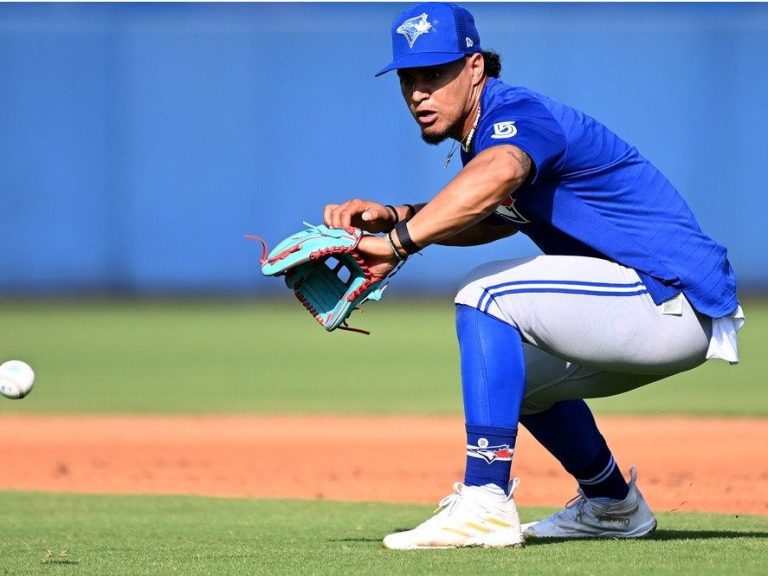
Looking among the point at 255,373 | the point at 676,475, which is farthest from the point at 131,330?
the point at 676,475

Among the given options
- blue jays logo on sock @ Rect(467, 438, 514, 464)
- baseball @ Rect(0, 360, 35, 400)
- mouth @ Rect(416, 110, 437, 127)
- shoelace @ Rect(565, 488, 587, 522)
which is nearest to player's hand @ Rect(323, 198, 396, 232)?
mouth @ Rect(416, 110, 437, 127)

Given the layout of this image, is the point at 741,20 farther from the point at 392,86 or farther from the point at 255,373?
the point at 255,373

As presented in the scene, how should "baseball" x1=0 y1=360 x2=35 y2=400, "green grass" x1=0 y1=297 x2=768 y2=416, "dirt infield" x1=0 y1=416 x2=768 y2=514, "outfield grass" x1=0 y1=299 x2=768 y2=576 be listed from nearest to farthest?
"outfield grass" x1=0 y1=299 x2=768 y2=576 → "baseball" x1=0 y1=360 x2=35 y2=400 → "dirt infield" x1=0 y1=416 x2=768 y2=514 → "green grass" x1=0 y1=297 x2=768 y2=416

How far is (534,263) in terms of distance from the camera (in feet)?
9.05

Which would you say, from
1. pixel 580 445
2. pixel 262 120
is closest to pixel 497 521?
pixel 580 445

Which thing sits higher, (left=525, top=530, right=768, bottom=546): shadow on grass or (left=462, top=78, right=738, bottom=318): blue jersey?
(left=462, top=78, right=738, bottom=318): blue jersey

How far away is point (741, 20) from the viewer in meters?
14.1

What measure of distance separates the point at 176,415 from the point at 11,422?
3.30 ft

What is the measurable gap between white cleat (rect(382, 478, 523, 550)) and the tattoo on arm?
2.42ft

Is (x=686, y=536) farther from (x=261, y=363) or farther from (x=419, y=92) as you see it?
(x=261, y=363)

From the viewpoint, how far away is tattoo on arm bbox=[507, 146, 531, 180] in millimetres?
2617

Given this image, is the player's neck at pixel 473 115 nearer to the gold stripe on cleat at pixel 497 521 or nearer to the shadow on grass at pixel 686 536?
the gold stripe on cleat at pixel 497 521

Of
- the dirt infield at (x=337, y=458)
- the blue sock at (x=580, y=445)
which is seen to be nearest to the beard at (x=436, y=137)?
the blue sock at (x=580, y=445)

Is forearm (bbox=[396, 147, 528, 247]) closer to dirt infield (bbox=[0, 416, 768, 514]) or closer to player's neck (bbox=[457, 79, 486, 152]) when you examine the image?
player's neck (bbox=[457, 79, 486, 152])
